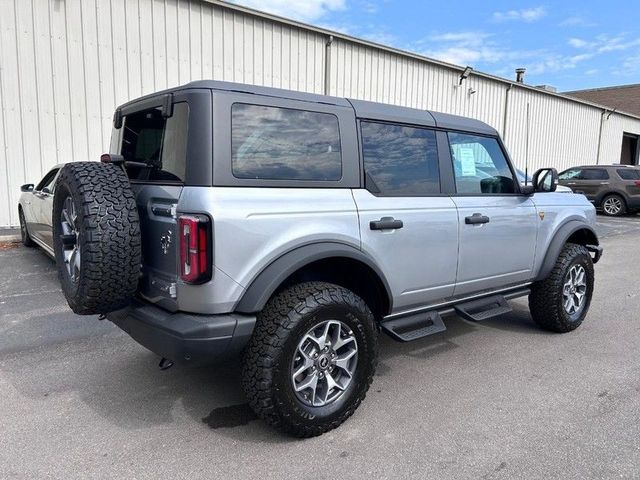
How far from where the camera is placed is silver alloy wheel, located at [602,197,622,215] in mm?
16438

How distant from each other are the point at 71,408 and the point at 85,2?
826cm

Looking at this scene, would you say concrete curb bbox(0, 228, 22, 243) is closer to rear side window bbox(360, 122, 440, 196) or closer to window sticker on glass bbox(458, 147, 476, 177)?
rear side window bbox(360, 122, 440, 196)

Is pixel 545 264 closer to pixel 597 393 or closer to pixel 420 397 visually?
pixel 597 393

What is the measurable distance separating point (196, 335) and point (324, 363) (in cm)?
82

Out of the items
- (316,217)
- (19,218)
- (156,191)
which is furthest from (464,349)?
(19,218)

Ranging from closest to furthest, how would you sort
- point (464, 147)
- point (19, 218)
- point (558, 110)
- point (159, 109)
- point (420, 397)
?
point (159, 109) → point (420, 397) → point (464, 147) → point (19, 218) → point (558, 110)

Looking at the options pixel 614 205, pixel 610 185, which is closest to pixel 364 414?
pixel 610 185

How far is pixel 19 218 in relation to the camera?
29.0 ft

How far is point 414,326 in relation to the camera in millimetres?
3629

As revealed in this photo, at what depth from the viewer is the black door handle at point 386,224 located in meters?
3.15

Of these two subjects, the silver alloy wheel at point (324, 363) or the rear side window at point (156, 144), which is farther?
the silver alloy wheel at point (324, 363)

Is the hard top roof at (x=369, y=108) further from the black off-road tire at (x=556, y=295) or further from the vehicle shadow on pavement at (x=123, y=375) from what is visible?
the vehicle shadow on pavement at (x=123, y=375)

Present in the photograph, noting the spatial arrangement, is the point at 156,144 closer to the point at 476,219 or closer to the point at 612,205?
the point at 476,219

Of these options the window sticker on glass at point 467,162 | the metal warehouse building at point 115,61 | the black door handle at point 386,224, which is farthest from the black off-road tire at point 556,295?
the metal warehouse building at point 115,61
